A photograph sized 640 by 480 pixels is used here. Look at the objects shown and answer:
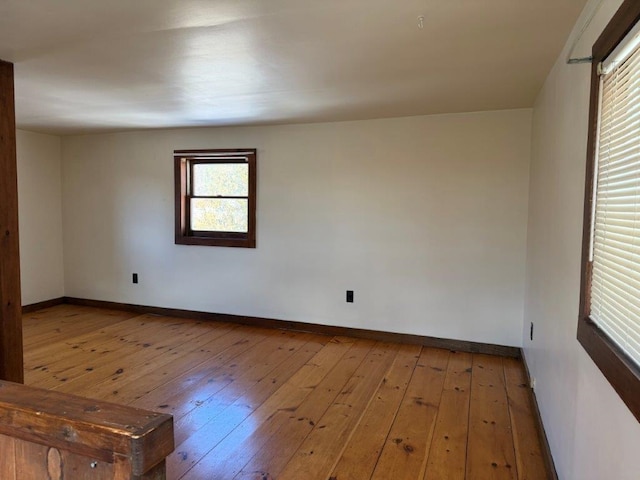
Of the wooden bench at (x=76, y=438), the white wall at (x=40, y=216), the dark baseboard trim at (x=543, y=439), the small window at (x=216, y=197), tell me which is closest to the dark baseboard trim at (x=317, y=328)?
the white wall at (x=40, y=216)

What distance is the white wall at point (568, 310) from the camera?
1.27 m

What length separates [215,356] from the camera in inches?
147

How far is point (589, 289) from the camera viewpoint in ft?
4.96

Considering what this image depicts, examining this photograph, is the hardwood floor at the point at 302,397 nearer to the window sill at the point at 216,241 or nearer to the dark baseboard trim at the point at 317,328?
the dark baseboard trim at the point at 317,328

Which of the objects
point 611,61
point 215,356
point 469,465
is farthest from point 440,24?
point 215,356

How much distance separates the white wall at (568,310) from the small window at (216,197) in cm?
284

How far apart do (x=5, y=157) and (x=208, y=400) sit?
1908mm

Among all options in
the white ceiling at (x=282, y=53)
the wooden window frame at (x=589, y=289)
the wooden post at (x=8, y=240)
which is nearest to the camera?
the wooden window frame at (x=589, y=289)

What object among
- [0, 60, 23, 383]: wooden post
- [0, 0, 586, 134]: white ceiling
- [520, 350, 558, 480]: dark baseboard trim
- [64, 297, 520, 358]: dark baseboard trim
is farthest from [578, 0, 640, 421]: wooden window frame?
[0, 60, 23, 383]: wooden post

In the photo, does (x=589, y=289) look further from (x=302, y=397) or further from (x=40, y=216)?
(x=40, y=216)

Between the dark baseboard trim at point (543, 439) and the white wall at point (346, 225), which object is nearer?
the dark baseboard trim at point (543, 439)

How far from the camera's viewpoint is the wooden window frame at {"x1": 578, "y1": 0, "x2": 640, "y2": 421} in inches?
42.5

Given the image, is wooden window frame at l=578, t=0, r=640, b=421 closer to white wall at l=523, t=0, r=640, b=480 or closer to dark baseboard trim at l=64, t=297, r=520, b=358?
white wall at l=523, t=0, r=640, b=480

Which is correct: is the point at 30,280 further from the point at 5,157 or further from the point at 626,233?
the point at 626,233
